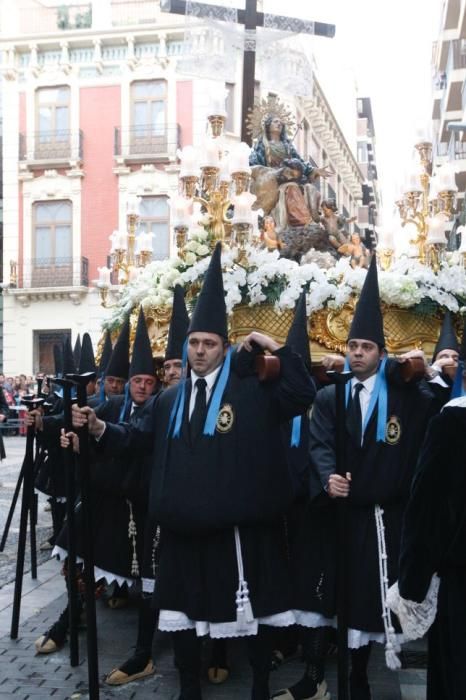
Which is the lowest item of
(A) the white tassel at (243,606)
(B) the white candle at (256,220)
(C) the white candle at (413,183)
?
(A) the white tassel at (243,606)

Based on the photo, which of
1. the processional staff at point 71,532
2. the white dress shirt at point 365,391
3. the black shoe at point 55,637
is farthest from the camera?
the black shoe at point 55,637

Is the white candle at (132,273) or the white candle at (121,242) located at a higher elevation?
the white candle at (121,242)

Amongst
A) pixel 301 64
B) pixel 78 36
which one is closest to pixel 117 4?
pixel 78 36

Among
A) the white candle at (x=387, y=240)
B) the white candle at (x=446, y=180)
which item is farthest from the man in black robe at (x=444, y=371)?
the white candle at (x=387, y=240)

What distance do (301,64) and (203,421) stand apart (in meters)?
7.81

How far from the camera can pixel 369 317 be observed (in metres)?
4.72

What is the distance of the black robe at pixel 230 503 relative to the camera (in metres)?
4.12

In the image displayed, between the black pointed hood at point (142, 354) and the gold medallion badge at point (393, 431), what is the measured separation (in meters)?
1.71

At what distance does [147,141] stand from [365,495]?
24.9m

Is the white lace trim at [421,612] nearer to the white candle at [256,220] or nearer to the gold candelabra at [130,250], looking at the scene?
→ the white candle at [256,220]

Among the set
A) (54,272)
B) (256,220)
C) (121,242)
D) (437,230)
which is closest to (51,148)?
(54,272)

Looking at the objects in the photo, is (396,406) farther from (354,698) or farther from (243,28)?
(243,28)

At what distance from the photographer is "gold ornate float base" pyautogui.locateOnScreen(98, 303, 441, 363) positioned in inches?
308

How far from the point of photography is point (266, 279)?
7.72 metres
